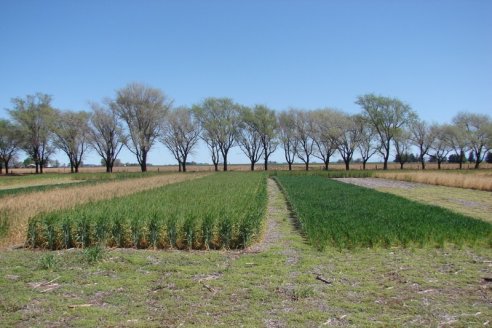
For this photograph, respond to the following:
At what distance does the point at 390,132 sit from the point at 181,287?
277ft

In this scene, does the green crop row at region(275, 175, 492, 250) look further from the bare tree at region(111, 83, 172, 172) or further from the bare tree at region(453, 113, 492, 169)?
the bare tree at region(453, 113, 492, 169)

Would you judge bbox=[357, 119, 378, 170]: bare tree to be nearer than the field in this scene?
No

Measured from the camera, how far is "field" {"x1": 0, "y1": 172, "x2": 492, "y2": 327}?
6898 millimetres

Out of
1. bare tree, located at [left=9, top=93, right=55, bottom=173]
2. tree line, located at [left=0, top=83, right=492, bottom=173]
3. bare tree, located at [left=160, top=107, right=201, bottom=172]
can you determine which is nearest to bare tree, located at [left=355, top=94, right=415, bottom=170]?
tree line, located at [left=0, top=83, right=492, bottom=173]

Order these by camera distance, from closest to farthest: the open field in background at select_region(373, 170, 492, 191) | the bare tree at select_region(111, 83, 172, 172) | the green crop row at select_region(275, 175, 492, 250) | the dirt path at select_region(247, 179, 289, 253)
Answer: the green crop row at select_region(275, 175, 492, 250) → the dirt path at select_region(247, 179, 289, 253) → the open field in background at select_region(373, 170, 492, 191) → the bare tree at select_region(111, 83, 172, 172)

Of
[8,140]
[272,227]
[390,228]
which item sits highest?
[8,140]

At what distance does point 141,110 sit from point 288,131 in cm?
3443

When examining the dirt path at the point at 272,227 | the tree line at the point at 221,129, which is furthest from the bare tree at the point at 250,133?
the dirt path at the point at 272,227

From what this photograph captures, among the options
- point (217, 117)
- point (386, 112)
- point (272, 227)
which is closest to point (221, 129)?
A: point (217, 117)

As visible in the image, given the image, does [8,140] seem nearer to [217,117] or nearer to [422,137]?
[217,117]

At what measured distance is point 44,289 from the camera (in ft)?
27.4

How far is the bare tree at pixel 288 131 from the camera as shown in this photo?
9188cm

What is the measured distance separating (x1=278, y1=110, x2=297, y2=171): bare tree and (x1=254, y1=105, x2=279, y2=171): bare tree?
179cm

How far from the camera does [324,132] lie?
89.9 metres
